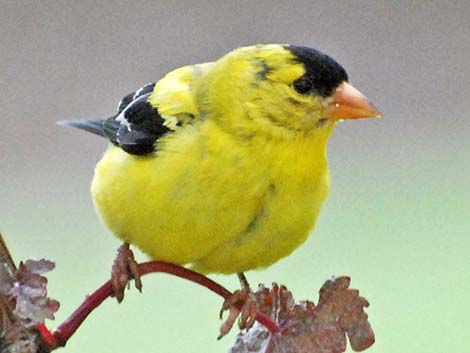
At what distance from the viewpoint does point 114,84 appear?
271 inches

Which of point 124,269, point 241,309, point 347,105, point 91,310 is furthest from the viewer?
point 347,105

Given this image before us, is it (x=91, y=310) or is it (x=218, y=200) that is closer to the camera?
(x=91, y=310)

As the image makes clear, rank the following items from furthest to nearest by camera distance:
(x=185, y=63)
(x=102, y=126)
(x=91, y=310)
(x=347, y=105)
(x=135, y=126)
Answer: (x=185, y=63) → (x=102, y=126) → (x=135, y=126) → (x=347, y=105) → (x=91, y=310)

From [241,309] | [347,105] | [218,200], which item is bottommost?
[241,309]

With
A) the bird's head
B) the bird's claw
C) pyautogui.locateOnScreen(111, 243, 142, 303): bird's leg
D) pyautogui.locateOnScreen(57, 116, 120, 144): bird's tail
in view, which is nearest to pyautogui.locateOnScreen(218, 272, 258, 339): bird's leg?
the bird's claw

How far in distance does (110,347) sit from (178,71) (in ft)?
7.60

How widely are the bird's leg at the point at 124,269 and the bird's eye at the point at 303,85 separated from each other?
0.43m

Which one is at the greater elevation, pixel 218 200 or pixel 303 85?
pixel 303 85

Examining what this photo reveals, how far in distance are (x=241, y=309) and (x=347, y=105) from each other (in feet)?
1.67

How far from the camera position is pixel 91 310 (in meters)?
1.32

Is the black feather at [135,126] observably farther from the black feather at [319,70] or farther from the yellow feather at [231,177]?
the black feather at [319,70]

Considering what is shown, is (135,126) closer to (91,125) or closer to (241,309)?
(91,125)

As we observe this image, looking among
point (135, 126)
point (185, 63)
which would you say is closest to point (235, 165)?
point (135, 126)

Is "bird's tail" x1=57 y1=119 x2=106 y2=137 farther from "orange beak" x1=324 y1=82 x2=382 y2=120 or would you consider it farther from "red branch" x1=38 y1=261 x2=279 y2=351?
"red branch" x1=38 y1=261 x2=279 y2=351
